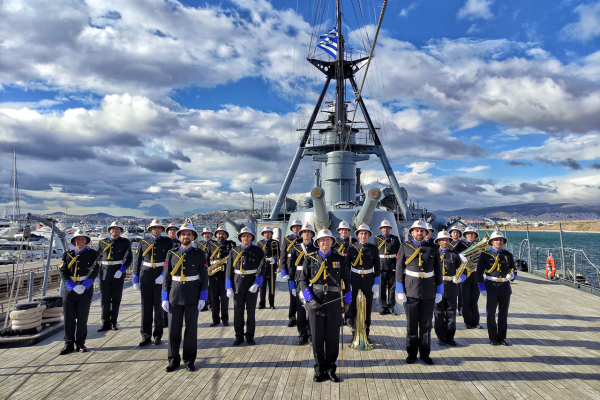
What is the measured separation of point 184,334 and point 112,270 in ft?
7.82

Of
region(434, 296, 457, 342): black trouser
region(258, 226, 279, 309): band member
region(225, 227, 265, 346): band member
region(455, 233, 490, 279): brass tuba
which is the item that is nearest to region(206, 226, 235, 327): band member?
region(258, 226, 279, 309): band member

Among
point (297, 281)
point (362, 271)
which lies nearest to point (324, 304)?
point (297, 281)

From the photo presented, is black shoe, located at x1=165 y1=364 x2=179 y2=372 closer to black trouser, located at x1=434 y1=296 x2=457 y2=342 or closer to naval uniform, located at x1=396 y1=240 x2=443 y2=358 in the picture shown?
naval uniform, located at x1=396 y1=240 x2=443 y2=358

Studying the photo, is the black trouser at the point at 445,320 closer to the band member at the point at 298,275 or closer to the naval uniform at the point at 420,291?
the naval uniform at the point at 420,291

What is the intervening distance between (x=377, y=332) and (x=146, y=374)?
12.1ft

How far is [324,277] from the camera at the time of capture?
13.6 ft

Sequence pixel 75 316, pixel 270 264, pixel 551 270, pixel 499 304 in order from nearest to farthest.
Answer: pixel 75 316
pixel 499 304
pixel 270 264
pixel 551 270

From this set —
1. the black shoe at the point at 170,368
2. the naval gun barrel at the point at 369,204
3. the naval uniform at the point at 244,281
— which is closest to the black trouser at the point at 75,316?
the black shoe at the point at 170,368

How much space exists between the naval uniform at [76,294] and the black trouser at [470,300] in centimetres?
627

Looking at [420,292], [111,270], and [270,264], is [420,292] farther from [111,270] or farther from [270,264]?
[111,270]

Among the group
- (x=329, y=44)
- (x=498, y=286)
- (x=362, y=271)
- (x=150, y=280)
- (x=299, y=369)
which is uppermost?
(x=329, y=44)

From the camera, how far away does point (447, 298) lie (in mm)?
5594

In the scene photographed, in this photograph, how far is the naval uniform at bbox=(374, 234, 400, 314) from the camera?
7297mm

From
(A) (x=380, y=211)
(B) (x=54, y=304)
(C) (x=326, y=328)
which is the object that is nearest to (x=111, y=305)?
(B) (x=54, y=304)
